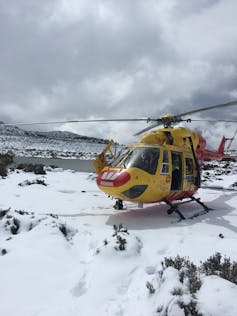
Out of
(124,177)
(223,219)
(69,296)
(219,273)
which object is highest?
(124,177)

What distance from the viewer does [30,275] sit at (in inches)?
157

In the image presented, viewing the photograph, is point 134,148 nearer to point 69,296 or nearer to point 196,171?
point 196,171

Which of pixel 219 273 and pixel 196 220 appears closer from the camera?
pixel 219 273

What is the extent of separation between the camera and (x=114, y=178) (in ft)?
24.0

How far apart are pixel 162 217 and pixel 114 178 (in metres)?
2.06

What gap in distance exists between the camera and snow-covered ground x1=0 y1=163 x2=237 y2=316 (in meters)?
3.15

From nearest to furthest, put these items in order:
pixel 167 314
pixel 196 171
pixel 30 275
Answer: pixel 167 314
pixel 30 275
pixel 196 171

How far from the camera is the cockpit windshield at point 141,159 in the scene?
764 centimetres

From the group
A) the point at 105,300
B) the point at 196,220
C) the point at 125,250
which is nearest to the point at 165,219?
the point at 196,220

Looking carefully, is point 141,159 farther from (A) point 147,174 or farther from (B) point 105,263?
(B) point 105,263

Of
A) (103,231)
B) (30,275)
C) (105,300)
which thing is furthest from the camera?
(103,231)

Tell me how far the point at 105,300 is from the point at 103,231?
267cm

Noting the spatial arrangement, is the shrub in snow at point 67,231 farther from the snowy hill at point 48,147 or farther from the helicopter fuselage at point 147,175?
the snowy hill at point 48,147

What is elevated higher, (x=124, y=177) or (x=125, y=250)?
Answer: (x=124, y=177)
